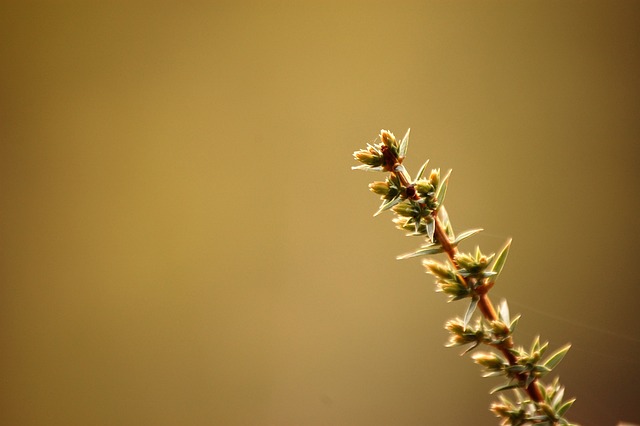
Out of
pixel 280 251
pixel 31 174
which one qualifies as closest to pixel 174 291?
pixel 280 251

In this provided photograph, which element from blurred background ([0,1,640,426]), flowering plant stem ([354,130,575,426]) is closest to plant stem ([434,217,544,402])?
flowering plant stem ([354,130,575,426])

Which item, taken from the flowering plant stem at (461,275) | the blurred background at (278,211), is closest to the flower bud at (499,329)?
the flowering plant stem at (461,275)

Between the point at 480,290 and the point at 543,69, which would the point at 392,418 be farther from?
the point at 480,290

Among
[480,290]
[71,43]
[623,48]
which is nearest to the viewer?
[480,290]

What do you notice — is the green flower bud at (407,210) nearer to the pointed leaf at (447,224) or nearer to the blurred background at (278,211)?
the pointed leaf at (447,224)

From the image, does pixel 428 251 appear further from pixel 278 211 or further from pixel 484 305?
pixel 278 211

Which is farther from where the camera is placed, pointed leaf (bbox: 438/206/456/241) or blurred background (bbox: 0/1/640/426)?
blurred background (bbox: 0/1/640/426)

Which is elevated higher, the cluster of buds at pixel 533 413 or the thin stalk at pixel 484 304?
the thin stalk at pixel 484 304

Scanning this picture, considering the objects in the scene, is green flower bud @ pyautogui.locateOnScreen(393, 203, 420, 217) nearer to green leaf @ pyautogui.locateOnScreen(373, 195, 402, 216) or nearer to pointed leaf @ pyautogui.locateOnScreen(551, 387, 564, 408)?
green leaf @ pyautogui.locateOnScreen(373, 195, 402, 216)
